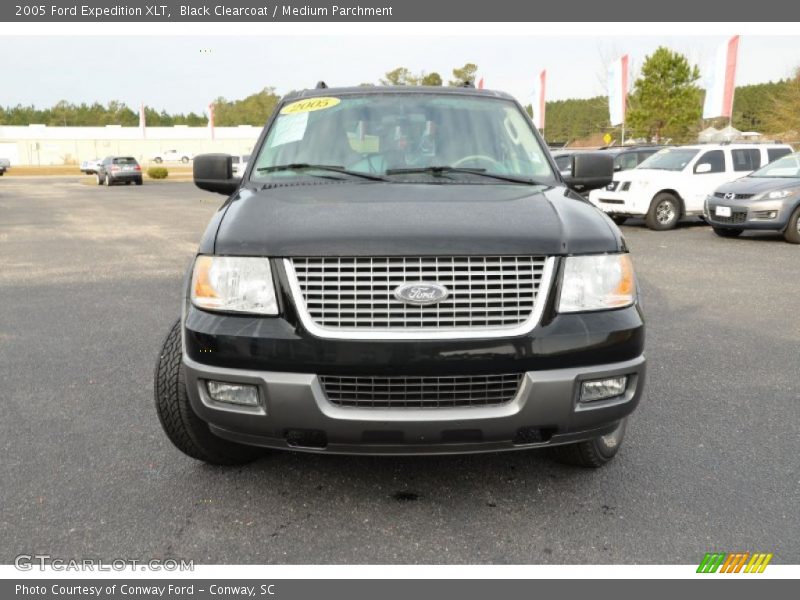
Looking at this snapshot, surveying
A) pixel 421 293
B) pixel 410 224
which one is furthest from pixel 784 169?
pixel 421 293

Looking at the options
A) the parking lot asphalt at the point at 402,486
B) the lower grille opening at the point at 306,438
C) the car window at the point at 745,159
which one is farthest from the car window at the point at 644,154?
the lower grille opening at the point at 306,438

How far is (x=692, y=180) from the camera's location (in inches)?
563

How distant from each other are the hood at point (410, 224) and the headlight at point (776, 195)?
410 inches

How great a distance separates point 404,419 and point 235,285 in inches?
33.3

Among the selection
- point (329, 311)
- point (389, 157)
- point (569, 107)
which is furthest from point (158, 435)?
point (569, 107)

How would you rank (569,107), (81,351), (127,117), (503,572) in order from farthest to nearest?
1. (127,117)
2. (569,107)
3. (81,351)
4. (503,572)

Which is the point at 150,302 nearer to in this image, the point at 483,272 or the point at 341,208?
the point at 341,208

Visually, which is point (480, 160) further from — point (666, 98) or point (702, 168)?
point (666, 98)

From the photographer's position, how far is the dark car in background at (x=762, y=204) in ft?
39.4

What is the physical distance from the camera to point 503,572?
8.55ft

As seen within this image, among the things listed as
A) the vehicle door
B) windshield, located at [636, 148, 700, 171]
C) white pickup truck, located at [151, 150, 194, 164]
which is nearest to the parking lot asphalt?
the vehicle door

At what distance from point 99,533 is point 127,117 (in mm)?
149175

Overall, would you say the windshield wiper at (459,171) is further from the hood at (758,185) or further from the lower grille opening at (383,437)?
the hood at (758,185)
